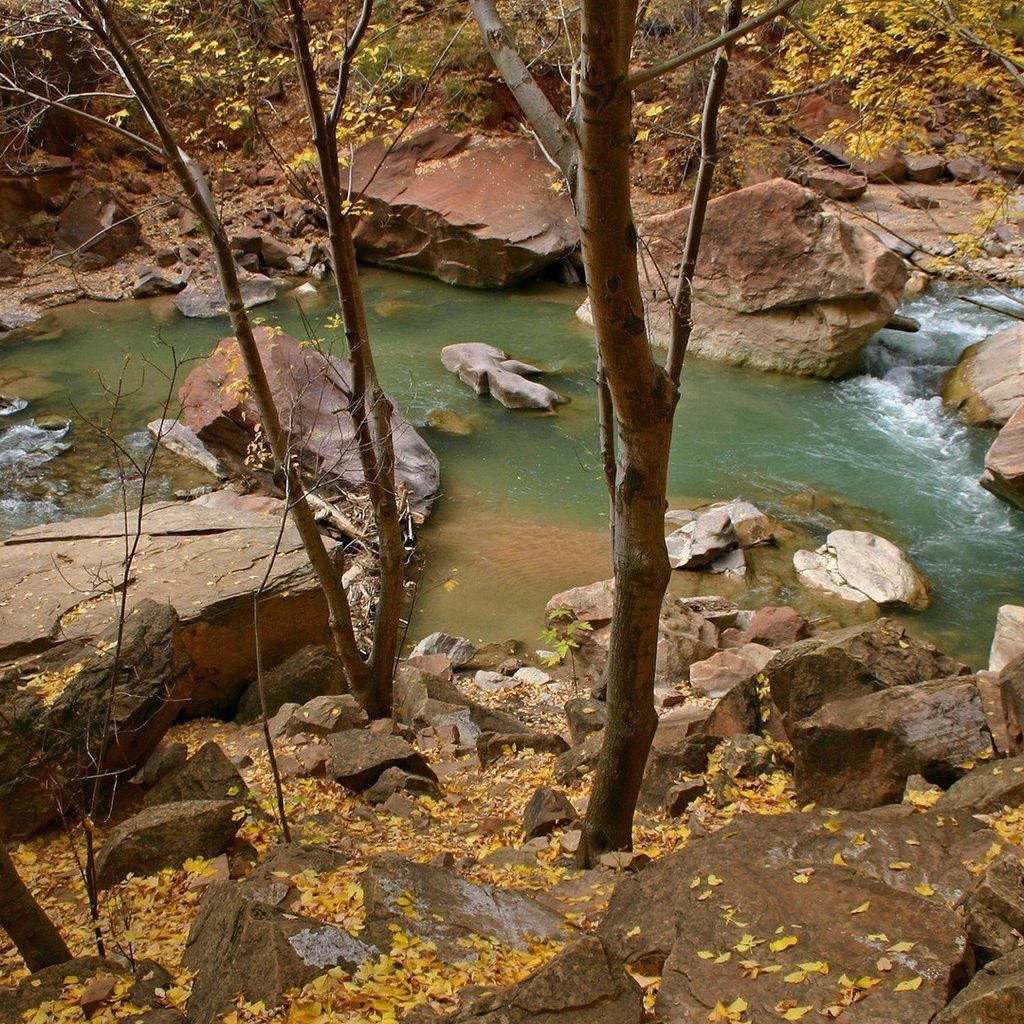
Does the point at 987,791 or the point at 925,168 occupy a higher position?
the point at 925,168

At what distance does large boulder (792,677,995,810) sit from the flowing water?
11.7ft

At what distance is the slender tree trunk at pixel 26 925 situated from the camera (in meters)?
3.00

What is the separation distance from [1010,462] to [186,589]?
8.27m

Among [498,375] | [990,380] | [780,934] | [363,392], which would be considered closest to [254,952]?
[780,934]

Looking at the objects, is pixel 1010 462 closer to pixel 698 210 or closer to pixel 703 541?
pixel 703 541

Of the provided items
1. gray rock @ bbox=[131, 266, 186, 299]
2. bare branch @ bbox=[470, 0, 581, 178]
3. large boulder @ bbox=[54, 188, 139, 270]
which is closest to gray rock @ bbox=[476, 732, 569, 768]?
bare branch @ bbox=[470, 0, 581, 178]

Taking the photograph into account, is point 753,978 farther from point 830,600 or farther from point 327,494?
point 327,494

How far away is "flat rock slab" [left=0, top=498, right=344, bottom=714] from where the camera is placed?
607cm

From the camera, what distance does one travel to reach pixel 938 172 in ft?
62.1

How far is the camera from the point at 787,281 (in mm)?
13680

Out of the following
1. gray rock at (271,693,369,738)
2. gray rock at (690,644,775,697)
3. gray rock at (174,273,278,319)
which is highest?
gray rock at (271,693,369,738)

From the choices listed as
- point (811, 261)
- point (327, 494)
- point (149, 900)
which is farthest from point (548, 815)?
point (811, 261)

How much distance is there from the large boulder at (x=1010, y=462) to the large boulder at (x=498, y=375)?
568 centimetres

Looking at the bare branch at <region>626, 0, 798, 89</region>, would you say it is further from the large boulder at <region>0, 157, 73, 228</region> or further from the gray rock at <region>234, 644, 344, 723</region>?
the large boulder at <region>0, 157, 73, 228</region>
